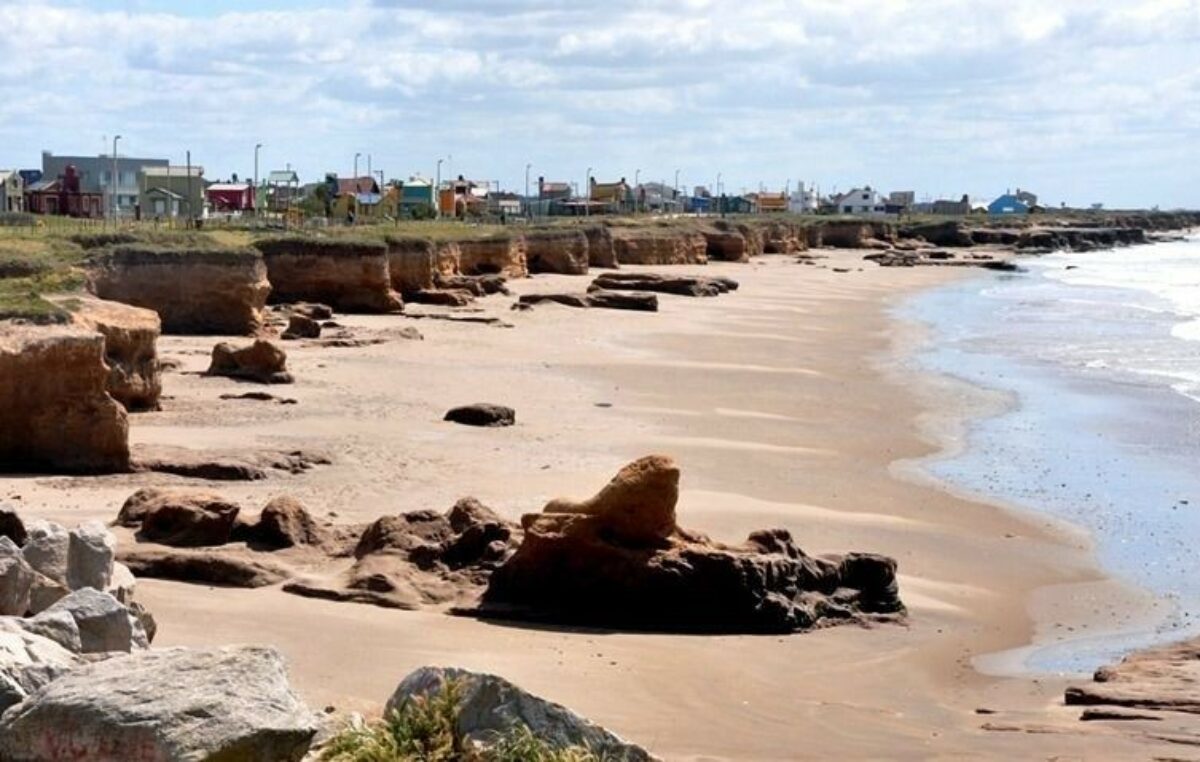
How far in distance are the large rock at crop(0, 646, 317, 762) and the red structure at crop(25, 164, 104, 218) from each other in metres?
78.1

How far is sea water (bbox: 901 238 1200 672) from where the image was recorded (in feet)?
60.1

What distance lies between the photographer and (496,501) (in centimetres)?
1905

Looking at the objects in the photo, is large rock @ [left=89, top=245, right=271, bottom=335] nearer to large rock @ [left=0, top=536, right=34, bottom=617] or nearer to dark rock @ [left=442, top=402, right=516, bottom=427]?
dark rock @ [left=442, top=402, right=516, bottom=427]

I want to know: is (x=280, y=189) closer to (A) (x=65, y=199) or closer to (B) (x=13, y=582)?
(A) (x=65, y=199)

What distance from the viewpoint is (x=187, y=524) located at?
1547 cm

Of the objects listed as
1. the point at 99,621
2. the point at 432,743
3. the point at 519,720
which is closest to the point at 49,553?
the point at 99,621

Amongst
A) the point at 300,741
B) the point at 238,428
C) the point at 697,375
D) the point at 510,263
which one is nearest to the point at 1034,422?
the point at 697,375

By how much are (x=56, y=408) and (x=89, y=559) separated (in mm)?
8579

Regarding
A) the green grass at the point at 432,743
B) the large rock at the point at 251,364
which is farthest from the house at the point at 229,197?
the green grass at the point at 432,743

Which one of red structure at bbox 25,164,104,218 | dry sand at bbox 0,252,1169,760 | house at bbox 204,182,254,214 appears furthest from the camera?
house at bbox 204,182,254,214

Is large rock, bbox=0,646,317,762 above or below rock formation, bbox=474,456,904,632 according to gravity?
above

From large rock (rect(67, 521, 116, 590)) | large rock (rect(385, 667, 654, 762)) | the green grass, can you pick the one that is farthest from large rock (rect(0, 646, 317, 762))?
large rock (rect(67, 521, 116, 590))

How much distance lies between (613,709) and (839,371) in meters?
25.7

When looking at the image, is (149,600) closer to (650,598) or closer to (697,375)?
(650,598)
